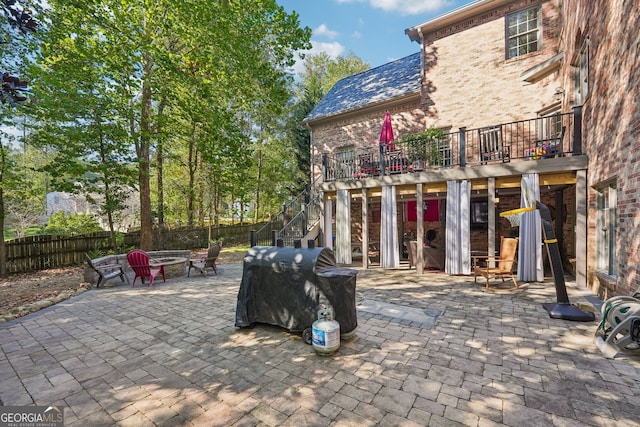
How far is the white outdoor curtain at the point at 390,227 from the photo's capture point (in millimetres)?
9039

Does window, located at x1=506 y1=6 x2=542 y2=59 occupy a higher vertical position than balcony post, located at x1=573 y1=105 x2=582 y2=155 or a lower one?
higher

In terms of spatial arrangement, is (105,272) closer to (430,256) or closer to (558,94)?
(430,256)

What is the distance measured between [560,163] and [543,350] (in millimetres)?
5356

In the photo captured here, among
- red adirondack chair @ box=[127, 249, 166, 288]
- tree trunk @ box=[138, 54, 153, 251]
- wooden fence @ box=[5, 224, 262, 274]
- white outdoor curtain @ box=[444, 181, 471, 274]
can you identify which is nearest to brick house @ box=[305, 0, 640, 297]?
white outdoor curtain @ box=[444, 181, 471, 274]

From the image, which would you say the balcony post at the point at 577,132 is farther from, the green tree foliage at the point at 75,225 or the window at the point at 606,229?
the green tree foliage at the point at 75,225

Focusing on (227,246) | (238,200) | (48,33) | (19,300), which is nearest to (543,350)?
(19,300)

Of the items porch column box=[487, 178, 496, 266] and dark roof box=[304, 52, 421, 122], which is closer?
porch column box=[487, 178, 496, 266]

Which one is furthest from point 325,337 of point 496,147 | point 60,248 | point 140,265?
point 60,248

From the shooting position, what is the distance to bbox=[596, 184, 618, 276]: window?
5.47 meters

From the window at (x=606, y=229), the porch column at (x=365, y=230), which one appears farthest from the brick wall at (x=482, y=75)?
the porch column at (x=365, y=230)

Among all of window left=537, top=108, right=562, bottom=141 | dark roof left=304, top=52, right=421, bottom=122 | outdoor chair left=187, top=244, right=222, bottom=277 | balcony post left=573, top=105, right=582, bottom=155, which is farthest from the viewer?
dark roof left=304, top=52, right=421, bottom=122

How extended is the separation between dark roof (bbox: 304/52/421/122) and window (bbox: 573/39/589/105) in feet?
16.7

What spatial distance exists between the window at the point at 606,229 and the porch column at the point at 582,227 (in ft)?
0.94

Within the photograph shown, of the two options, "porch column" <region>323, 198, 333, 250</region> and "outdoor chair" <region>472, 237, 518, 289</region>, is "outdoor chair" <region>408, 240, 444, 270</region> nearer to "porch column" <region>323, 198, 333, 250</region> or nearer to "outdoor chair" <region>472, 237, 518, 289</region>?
"outdoor chair" <region>472, 237, 518, 289</region>
